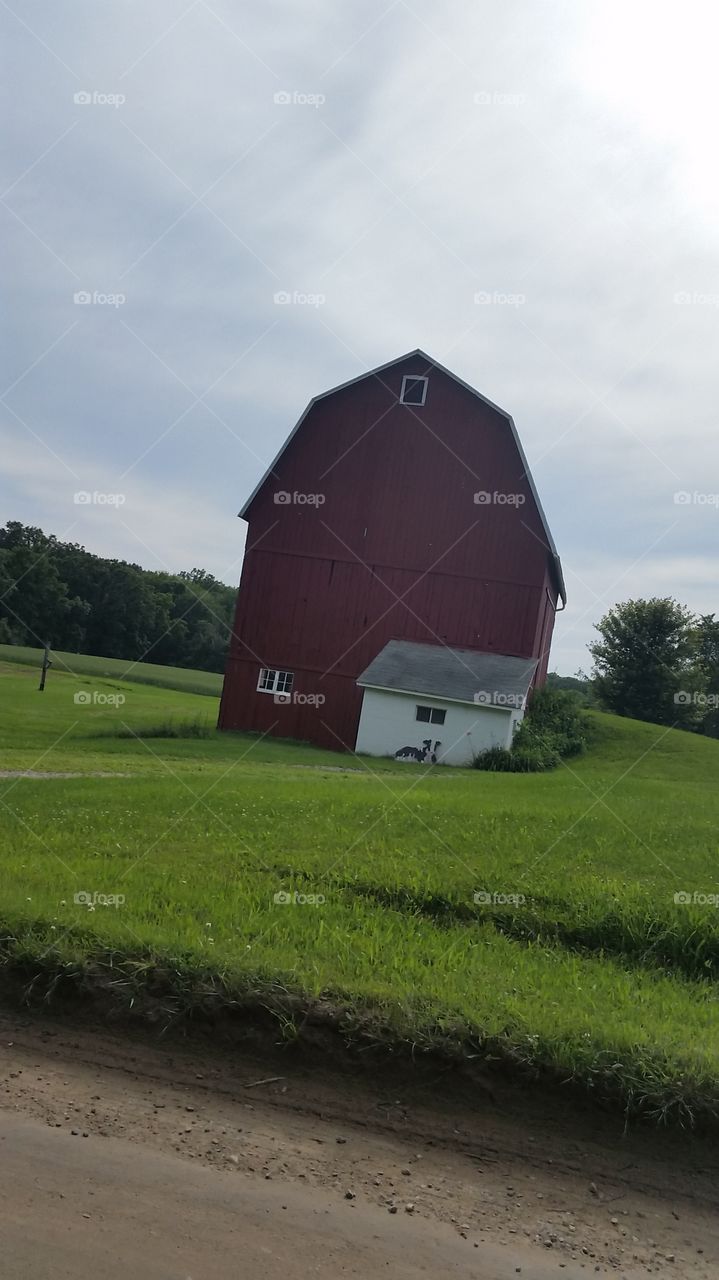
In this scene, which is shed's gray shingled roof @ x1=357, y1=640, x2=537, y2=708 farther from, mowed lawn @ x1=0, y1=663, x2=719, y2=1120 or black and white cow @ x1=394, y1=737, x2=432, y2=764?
mowed lawn @ x1=0, y1=663, x2=719, y2=1120

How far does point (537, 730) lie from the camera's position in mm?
33312

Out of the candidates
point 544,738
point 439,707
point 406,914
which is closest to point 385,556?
point 439,707

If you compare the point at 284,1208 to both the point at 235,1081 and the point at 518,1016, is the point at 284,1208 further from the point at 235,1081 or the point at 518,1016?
the point at 518,1016

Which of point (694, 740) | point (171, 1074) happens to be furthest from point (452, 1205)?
point (694, 740)

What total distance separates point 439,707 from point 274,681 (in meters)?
6.95

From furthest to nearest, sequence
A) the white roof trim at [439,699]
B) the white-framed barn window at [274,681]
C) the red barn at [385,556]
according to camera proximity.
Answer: the white-framed barn window at [274,681]
the red barn at [385,556]
the white roof trim at [439,699]

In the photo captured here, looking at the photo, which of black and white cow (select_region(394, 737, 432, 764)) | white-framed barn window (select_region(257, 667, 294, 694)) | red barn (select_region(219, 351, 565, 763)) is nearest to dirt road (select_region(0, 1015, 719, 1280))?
black and white cow (select_region(394, 737, 432, 764))

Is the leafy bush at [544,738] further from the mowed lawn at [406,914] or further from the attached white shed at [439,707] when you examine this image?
the mowed lawn at [406,914]

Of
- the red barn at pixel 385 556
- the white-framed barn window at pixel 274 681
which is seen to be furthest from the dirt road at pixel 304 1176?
the white-framed barn window at pixel 274 681

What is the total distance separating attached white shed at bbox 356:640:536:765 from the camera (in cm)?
2969

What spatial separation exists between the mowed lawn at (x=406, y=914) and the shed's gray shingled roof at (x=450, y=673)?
14289 millimetres

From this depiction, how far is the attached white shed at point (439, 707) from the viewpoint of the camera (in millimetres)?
29688

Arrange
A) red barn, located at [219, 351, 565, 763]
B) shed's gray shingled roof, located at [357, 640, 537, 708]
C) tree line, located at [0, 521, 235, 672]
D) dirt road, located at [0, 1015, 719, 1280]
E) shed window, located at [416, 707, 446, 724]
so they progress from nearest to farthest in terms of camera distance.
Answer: dirt road, located at [0, 1015, 719, 1280] < shed's gray shingled roof, located at [357, 640, 537, 708] < shed window, located at [416, 707, 446, 724] < red barn, located at [219, 351, 565, 763] < tree line, located at [0, 521, 235, 672]

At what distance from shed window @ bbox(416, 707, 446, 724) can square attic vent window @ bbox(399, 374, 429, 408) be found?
1137cm
